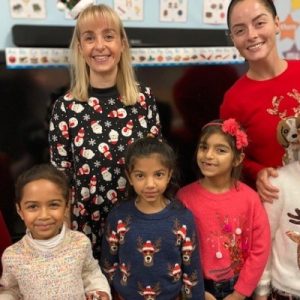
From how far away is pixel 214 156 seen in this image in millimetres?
1510

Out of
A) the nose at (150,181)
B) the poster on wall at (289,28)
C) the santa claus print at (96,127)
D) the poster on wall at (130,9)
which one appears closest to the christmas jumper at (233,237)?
the nose at (150,181)

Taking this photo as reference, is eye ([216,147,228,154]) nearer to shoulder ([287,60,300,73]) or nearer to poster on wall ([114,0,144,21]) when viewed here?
shoulder ([287,60,300,73])

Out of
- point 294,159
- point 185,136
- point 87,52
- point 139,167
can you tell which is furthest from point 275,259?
point 87,52

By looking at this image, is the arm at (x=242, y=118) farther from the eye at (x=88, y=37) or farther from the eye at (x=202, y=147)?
the eye at (x=88, y=37)

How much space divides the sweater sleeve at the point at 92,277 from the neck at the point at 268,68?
956 millimetres

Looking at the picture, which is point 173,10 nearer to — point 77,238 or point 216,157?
point 216,157

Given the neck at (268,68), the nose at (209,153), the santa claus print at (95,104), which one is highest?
the neck at (268,68)

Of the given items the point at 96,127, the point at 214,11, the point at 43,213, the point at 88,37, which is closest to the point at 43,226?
the point at 43,213

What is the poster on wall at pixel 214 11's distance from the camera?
90.7 inches

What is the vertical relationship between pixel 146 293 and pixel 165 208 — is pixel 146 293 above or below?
below

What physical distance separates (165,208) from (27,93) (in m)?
0.79

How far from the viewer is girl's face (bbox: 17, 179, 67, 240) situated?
4.12 feet

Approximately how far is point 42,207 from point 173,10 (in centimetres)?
141

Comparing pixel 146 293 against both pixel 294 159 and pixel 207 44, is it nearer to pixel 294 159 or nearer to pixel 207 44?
pixel 294 159
